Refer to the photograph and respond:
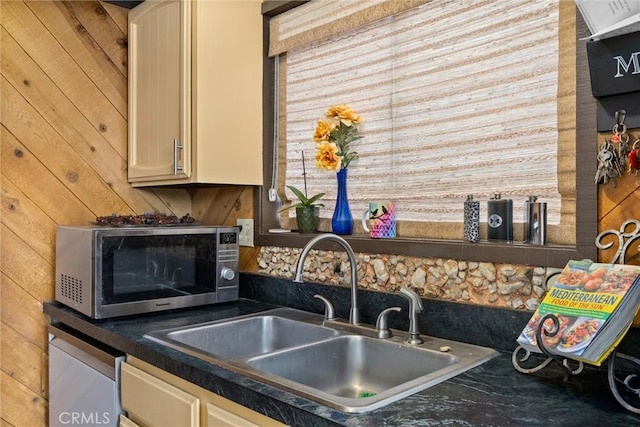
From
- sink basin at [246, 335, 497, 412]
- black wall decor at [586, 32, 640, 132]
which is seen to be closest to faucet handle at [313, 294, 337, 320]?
sink basin at [246, 335, 497, 412]

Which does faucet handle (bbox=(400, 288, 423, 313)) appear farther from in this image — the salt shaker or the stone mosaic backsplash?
the salt shaker

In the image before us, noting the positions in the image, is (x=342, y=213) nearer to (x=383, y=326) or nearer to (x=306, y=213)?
(x=306, y=213)

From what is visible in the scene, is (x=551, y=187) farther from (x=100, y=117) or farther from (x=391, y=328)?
(x=100, y=117)

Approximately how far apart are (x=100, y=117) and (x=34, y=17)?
0.45 metres

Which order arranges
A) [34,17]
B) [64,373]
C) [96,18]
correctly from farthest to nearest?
[96,18] < [34,17] < [64,373]

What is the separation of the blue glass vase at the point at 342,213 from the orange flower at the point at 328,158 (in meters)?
0.05

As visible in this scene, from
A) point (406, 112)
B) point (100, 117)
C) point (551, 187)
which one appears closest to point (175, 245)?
point (100, 117)

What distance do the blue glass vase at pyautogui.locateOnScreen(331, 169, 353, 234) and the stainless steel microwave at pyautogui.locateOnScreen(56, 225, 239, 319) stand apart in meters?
0.44

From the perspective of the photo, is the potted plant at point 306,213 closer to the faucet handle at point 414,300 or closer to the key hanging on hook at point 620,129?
the faucet handle at point 414,300

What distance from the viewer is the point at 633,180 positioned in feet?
3.84

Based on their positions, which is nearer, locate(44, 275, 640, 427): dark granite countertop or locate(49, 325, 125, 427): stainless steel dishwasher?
locate(44, 275, 640, 427): dark granite countertop

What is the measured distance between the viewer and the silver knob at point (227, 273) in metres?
2.04
